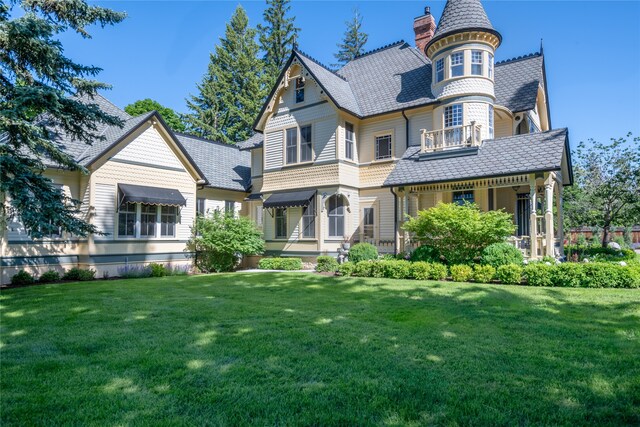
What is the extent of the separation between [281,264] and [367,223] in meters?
5.02

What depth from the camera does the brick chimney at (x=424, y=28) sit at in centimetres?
2423

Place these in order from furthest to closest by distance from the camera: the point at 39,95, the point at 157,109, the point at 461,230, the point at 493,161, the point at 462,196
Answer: the point at 157,109 → the point at 462,196 → the point at 493,161 → the point at 461,230 → the point at 39,95

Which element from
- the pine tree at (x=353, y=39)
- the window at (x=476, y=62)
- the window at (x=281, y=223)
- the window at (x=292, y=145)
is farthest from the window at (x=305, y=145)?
the pine tree at (x=353, y=39)

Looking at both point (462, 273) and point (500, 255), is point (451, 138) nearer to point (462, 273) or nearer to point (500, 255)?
point (500, 255)

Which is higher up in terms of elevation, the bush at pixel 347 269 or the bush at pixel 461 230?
the bush at pixel 461 230

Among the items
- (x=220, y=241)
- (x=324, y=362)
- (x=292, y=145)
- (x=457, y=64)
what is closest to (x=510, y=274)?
(x=324, y=362)

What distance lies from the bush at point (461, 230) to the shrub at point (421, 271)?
1.56 metres

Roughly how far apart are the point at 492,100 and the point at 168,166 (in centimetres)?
1555

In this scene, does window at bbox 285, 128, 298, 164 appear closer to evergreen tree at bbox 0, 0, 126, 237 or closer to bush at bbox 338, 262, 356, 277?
bush at bbox 338, 262, 356, 277

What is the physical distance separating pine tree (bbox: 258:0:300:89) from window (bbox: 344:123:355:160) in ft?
86.4

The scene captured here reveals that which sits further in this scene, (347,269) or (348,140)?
(348,140)

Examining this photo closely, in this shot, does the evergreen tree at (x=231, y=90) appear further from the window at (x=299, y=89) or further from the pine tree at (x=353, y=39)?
the window at (x=299, y=89)

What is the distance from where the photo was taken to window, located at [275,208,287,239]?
21.6 metres

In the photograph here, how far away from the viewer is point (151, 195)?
1717cm
